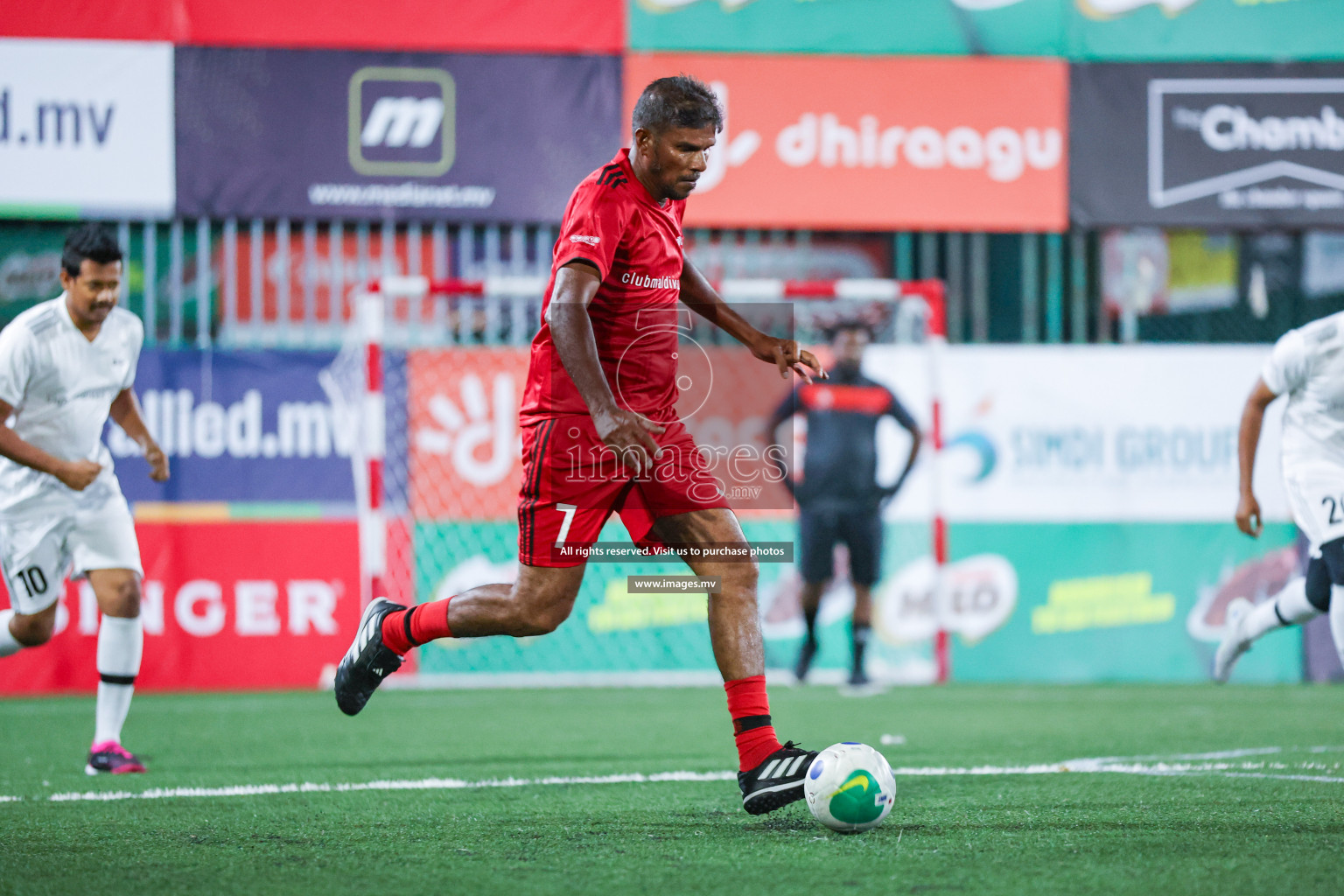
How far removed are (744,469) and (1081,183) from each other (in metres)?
3.15

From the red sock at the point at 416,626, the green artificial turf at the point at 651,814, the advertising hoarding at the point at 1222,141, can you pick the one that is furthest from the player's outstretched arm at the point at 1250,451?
the advertising hoarding at the point at 1222,141

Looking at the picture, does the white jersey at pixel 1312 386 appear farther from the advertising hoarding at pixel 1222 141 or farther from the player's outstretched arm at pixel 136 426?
the advertising hoarding at pixel 1222 141

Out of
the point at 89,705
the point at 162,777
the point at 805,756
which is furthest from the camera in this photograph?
the point at 89,705

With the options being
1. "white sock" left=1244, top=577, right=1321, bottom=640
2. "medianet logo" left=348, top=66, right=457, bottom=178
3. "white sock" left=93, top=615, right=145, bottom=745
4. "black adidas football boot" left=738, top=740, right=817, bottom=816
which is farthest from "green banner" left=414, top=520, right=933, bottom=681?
"black adidas football boot" left=738, top=740, right=817, bottom=816

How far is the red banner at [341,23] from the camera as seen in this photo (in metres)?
9.45

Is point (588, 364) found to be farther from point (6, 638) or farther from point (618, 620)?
point (618, 620)

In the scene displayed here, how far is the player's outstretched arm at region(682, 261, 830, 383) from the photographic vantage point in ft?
14.3

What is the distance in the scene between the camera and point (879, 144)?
9.95 metres

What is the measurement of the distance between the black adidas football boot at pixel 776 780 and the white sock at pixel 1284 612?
2.83 metres

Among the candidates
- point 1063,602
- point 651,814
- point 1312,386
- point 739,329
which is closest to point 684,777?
point 651,814

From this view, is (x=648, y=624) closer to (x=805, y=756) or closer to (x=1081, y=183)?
(x=1081, y=183)

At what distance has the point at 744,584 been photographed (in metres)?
4.02

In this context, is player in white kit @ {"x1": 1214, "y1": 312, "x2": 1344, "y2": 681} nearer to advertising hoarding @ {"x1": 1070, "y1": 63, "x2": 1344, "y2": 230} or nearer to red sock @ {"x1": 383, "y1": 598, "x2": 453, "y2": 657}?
red sock @ {"x1": 383, "y1": 598, "x2": 453, "y2": 657}

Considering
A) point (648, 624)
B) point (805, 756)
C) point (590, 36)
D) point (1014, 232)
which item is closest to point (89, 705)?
point (648, 624)
